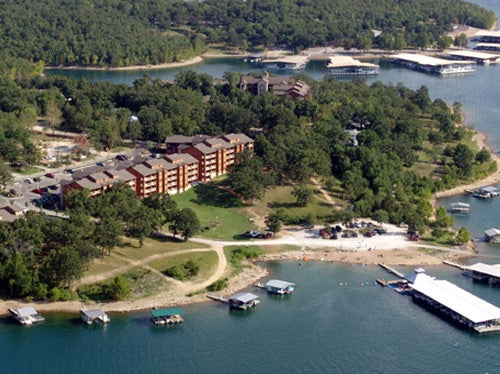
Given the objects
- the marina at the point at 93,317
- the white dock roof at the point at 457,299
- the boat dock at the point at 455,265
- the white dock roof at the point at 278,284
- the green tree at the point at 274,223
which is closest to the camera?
the marina at the point at 93,317

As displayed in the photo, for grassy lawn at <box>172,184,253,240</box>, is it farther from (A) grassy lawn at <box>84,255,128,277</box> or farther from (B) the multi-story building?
(A) grassy lawn at <box>84,255,128,277</box>

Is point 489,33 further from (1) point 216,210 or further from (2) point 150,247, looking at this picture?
(2) point 150,247

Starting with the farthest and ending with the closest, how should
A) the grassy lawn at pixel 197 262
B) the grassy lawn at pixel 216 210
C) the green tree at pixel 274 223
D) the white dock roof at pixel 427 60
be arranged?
1. the white dock roof at pixel 427 60
2. the grassy lawn at pixel 216 210
3. the green tree at pixel 274 223
4. the grassy lawn at pixel 197 262

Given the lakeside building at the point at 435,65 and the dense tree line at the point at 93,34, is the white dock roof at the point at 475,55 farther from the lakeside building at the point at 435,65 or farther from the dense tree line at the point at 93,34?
the dense tree line at the point at 93,34

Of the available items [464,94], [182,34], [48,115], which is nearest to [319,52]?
[182,34]

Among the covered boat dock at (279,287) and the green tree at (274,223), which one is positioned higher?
the green tree at (274,223)

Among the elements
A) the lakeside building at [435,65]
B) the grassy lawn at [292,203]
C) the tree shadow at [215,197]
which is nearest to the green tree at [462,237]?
the grassy lawn at [292,203]

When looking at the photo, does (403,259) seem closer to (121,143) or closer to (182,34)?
(121,143)
